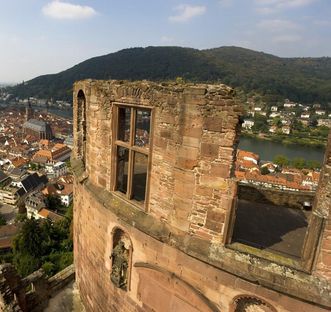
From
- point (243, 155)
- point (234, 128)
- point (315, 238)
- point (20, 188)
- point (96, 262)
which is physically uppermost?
point (234, 128)

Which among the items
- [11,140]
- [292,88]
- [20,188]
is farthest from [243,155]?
[292,88]

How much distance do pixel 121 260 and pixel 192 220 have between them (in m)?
2.38

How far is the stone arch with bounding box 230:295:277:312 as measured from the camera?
201 inches

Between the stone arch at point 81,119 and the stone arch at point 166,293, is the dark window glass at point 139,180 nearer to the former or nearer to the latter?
the stone arch at point 166,293

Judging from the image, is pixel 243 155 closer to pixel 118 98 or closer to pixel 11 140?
pixel 118 98

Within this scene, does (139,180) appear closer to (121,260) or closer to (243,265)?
(121,260)

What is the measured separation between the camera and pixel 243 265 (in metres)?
5.10

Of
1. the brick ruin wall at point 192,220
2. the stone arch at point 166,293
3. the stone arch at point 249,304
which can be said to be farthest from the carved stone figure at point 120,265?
the stone arch at point 249,304

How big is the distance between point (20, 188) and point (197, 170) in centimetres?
6234

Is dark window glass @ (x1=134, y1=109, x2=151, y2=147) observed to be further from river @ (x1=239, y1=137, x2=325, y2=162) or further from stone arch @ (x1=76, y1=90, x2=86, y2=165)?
river @ (x1=239, y1=137, x2=325, y2=162)

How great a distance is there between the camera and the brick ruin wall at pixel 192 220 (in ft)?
16.1

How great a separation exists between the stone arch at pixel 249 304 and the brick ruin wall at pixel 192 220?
0.02m

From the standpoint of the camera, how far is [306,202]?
9008 millimetres

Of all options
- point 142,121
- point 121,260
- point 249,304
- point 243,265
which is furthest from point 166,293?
point 142,121
